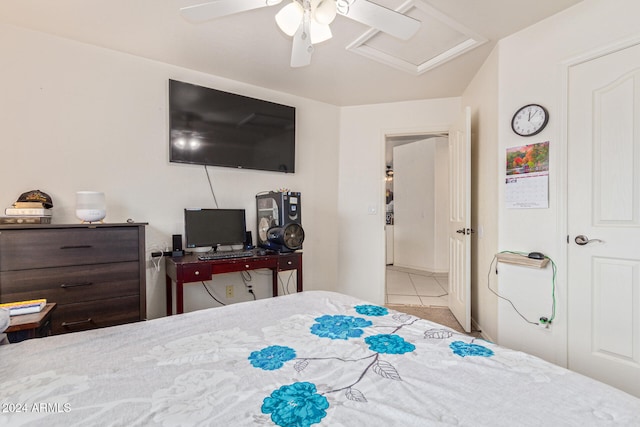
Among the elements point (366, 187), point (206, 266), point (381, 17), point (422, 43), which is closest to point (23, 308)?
point (206, 266)

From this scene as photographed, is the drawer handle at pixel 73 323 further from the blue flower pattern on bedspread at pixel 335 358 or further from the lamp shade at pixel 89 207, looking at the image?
the blue flower pattern on bedspread at pixel 335 358

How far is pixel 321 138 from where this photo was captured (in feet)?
11.9

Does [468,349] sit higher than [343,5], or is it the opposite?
[343,5]

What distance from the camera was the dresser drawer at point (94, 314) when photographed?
1848mm

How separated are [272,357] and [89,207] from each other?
200 centimetres

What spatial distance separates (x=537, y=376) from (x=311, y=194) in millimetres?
2913

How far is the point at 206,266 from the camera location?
2.35m

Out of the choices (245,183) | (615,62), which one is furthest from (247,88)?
(615,62)

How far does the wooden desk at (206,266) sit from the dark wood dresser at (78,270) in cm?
25

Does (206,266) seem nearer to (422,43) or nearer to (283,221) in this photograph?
(283,221)

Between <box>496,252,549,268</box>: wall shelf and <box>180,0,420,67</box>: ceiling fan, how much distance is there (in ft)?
5.60

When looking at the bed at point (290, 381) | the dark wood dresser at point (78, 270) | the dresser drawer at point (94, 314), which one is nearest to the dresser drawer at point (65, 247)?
the dark wood dresser at point (78, 270)

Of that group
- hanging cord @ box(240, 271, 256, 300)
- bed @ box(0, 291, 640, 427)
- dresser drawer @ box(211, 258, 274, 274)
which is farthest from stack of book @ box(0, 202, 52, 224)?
hanging cord @ box(240, 271, 256, 300)

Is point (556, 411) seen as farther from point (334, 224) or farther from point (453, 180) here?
point (334, 224)
